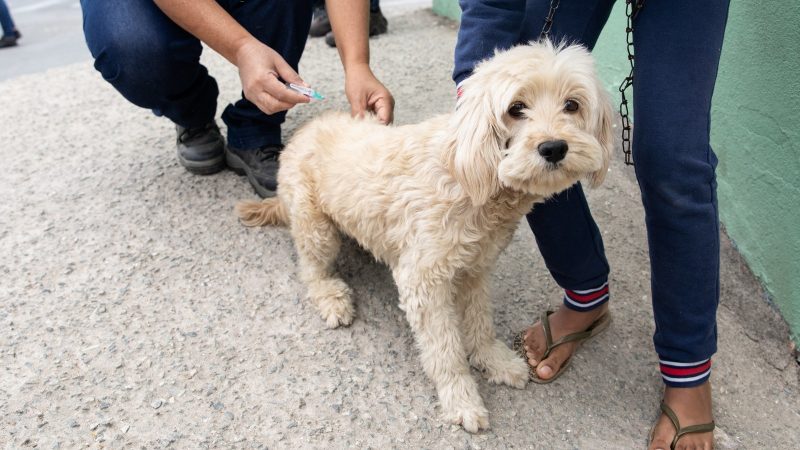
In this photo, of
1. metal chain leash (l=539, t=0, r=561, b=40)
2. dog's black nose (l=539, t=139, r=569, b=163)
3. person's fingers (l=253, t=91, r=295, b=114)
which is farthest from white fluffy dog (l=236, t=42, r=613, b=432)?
person's fingers (l=253, t=91, r=295, b=114)

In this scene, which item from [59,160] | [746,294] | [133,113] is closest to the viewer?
[746,294]

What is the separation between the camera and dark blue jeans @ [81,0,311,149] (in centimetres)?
296

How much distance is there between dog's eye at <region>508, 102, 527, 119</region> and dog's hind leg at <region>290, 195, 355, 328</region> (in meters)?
1.06

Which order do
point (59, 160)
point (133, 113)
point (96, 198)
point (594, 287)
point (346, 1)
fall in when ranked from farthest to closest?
1. point (133, 113)
2. point (59, 160)
3. point (96, 198)
4. point (346, 1)
5. point (594, 287)

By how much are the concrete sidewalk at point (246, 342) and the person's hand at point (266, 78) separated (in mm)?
887

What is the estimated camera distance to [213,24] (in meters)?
2.62

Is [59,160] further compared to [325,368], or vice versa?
[59,160]

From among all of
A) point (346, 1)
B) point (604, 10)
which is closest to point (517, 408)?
point (604, 10)

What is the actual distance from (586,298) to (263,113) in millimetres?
2053

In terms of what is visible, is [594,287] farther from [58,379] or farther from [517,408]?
[58,379]

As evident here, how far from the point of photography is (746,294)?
2.65 m

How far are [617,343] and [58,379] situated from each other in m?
2.26

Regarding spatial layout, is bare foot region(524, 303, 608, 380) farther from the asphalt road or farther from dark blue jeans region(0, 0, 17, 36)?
dark blue jeans region(0, 0, 17, 36)

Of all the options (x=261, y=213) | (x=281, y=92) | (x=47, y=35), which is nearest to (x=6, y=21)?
(x=47, y=35)
